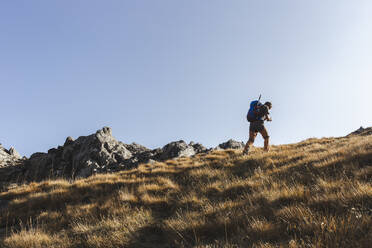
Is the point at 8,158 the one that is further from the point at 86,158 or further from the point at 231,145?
the point at 231,145

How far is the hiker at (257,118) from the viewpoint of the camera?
9.96 m

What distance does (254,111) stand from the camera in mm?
10102

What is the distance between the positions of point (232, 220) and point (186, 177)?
4145mm

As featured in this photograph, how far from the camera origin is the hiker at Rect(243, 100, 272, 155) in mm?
9961

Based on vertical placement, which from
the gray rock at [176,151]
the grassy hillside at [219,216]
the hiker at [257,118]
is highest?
the hiker at [257,118]

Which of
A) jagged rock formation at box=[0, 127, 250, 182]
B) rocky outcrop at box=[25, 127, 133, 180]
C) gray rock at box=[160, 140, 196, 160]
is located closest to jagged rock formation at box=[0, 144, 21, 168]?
jagged rock formation at box=[0, 127, 250, 182]

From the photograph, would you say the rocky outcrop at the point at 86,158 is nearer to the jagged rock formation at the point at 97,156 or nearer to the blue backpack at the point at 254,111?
the jagged rock formation at the point at 97,156

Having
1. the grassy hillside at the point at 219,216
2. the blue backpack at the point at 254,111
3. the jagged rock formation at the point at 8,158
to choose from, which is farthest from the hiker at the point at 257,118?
the jagged rock formation at the point at 8,158

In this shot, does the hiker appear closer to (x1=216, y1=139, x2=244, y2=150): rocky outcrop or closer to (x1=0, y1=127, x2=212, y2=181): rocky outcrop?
(x1=0, y1=127, x2=212, y2=181): rocky outcrop

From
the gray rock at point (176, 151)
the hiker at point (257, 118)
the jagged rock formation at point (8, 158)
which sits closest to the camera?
the hiker at point (257, 118)

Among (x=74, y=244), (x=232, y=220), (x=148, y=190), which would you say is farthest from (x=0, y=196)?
(x=232, y=220)

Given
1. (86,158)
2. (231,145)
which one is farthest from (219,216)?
(86,158)

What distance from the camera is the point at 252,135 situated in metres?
10.2

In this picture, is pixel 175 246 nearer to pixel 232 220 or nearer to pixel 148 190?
pixel 232 220
